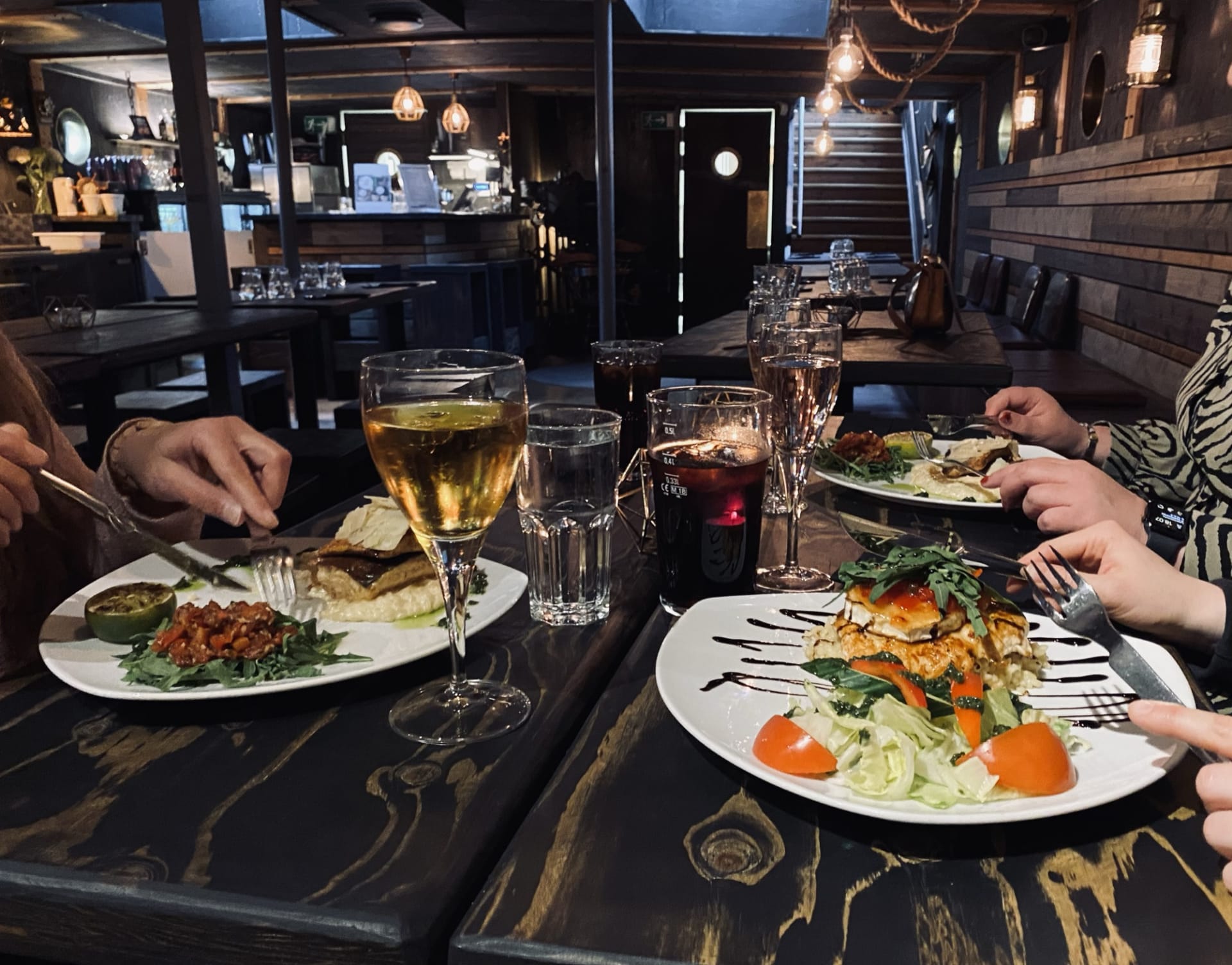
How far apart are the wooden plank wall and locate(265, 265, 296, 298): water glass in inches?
178

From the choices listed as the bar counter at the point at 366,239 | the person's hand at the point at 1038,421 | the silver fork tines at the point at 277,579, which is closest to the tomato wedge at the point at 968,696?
the silver fork tines at the point at 277,579

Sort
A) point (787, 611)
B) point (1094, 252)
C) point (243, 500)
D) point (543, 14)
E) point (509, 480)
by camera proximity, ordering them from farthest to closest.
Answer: point (543, 14) < point (1094, 252) < point (243, 500) < point (787, 611) < point (509, 480)

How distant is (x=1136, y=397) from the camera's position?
13.7 feet

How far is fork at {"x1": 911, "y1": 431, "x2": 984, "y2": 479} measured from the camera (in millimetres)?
1521

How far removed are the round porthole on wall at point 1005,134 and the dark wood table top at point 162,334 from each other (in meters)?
6.93

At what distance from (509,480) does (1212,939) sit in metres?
0.57

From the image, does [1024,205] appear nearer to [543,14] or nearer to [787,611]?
[543,14]

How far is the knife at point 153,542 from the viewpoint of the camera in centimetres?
94

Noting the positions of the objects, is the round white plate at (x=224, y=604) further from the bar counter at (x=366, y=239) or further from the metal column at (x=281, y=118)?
the bar counter at (x=366, y=239)

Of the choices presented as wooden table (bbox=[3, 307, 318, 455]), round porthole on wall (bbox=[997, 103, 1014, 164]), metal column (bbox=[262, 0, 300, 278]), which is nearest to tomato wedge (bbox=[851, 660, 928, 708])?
wooden table (bbox=[3, 307, 318, 455])

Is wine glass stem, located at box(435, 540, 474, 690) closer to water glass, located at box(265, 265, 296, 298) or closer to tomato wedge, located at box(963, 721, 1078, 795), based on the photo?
tomato wedge, located at box(963, 721, 1078, 795)

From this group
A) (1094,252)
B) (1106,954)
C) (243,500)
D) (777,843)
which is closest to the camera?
(1106,954)

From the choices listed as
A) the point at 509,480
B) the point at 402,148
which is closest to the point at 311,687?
the point at 509,480

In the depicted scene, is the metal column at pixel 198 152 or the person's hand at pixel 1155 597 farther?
the metal column at pixel 198 152
